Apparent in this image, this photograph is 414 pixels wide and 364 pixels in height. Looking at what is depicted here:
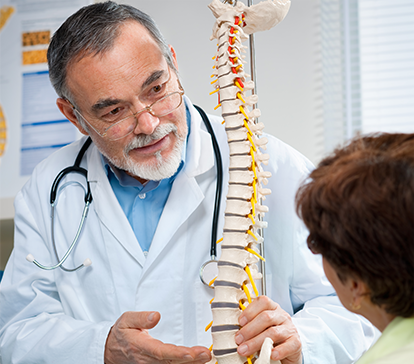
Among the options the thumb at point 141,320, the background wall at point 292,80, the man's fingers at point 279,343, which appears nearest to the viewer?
the man's fingers at point 279,343

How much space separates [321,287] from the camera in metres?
1.01

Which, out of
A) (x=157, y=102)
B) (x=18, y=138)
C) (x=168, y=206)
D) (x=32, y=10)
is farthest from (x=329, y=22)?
(x=18, y=138)

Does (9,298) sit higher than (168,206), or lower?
lower

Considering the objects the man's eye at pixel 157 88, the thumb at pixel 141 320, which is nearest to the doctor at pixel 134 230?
the man's eye at pixel 157 88

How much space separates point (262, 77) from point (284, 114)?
172 millimetres

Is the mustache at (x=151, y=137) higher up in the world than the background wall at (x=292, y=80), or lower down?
lower down

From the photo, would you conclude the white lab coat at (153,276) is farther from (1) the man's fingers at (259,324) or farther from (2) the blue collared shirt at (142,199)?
(1) the man's fingers at (259,324)

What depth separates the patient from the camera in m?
0.44

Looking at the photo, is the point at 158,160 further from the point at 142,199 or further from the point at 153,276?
the point at 153,276

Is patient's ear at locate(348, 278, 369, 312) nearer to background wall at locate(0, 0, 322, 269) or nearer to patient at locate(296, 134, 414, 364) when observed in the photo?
patient at locate(296, 134, 414, 364)

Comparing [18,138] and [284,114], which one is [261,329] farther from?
[18,138]

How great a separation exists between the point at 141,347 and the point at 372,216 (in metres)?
0.54

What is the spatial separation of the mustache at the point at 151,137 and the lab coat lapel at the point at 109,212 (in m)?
0.16

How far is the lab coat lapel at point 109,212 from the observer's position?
40.9 inches
